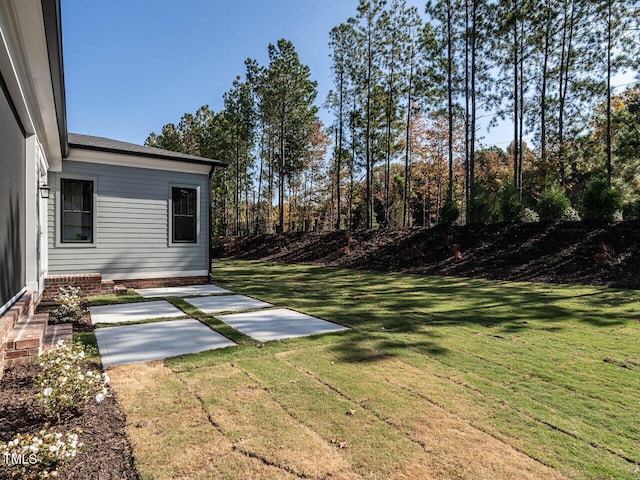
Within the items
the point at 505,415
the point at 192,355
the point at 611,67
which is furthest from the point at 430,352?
the point at 611,67

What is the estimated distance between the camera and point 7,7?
2518 millimetres

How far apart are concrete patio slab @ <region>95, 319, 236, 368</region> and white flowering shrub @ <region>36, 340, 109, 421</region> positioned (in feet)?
2.42

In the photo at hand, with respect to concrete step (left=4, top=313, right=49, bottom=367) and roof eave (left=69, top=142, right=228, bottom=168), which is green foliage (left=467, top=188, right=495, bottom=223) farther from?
concrete step (left=4, top=313, right=49, bottom=367)

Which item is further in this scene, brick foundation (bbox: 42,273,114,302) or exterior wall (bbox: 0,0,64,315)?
brick foundation (bbox: 42,273,114,302)

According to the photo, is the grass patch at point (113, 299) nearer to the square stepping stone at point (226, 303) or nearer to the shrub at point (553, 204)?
the square stepping stone at point (226, 303)

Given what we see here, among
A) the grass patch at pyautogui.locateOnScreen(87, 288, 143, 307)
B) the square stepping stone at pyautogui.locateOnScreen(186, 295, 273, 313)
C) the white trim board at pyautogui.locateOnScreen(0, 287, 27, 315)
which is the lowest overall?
the square stepping stone at pyautogui.locateOnScreen(186, 295, 273, 313)

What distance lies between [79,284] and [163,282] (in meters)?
1.89

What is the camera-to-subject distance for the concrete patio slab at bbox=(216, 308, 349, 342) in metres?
3.95

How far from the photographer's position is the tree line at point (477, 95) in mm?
13477

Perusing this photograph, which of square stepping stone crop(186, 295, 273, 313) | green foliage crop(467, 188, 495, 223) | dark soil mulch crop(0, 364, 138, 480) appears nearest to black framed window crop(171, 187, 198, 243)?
square stepping stone crop(186, 295, 273, 313)

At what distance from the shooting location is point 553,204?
10.9m

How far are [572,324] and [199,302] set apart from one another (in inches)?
218

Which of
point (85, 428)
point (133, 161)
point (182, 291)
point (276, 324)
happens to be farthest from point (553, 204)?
point (85, 428)

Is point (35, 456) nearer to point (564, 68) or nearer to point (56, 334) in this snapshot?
point (56, 334)
